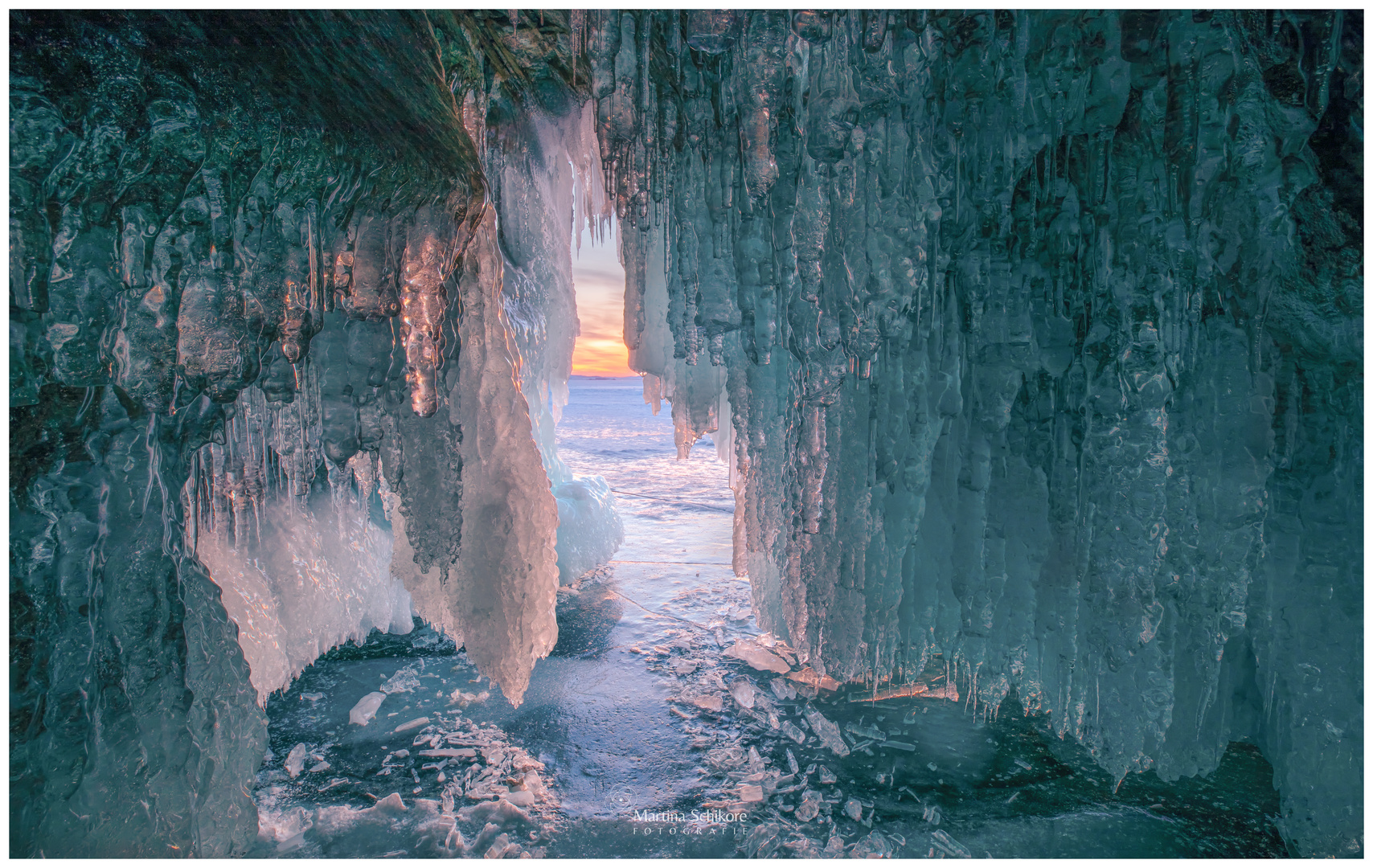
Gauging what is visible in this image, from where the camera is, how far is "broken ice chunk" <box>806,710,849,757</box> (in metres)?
3.34

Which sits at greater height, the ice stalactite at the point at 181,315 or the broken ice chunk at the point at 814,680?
the ice stalactite at the point at 181,315

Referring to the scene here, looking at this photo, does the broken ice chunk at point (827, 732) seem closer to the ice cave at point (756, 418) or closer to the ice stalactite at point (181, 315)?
the ice cave at point (756, 418)

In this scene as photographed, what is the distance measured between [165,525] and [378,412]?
109cm

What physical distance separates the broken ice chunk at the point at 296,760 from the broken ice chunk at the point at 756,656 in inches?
115

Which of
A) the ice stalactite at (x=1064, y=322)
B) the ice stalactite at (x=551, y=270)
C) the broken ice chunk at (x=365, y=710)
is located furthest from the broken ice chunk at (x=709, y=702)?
the broken ice chunk at (x=365, y=710)

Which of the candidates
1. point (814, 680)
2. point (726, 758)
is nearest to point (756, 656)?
point (814, 680)

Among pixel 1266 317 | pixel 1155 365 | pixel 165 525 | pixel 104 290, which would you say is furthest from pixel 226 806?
pixel 1266 317

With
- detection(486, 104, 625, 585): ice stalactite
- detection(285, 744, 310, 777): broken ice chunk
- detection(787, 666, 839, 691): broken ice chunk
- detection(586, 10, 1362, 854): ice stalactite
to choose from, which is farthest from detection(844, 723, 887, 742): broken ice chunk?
detection(285, 744, 310, 777): broken ice chunk

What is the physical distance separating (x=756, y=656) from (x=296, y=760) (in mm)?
3138

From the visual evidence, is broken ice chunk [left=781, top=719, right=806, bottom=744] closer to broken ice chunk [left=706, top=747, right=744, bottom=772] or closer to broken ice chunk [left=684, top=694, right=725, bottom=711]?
broken ice chunk [left=706, top=747, right=744, bottom=772]

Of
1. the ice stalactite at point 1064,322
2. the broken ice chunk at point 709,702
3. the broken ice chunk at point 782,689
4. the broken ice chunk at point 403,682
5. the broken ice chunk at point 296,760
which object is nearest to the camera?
the ice stalactite at point 1064,322

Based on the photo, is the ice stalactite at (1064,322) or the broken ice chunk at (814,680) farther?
the broken ice chunk at (814,680)

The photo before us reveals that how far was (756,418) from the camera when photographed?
3.75 m

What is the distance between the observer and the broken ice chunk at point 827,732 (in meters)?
3.34
